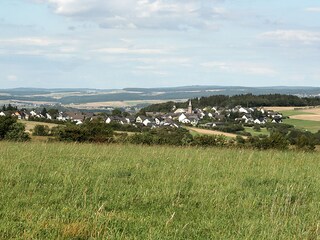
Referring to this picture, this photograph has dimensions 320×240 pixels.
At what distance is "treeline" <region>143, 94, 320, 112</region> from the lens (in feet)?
369

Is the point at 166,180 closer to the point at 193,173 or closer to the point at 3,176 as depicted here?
the point at 193,173

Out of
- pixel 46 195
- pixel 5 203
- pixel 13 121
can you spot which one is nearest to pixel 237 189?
pixel 46 195

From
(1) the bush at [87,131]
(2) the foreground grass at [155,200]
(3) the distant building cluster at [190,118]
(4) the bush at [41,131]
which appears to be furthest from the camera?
(3) the distant building cluster at [190,118]

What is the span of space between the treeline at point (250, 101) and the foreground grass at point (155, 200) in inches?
4107

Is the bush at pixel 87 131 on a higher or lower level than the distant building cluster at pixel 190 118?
higher

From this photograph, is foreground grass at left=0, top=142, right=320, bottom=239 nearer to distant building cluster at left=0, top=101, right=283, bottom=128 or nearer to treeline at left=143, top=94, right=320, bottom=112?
distant building cluster at left=0, top=101, right=283, bottom=128

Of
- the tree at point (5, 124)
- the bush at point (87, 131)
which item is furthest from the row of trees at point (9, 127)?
the bush at point (87, 131)

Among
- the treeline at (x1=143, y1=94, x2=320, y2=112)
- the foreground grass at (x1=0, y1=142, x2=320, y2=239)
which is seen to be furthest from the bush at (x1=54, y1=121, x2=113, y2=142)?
the treeline at (x1=143, y1=94, x2=320, y2=112)

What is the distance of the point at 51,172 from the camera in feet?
26.9

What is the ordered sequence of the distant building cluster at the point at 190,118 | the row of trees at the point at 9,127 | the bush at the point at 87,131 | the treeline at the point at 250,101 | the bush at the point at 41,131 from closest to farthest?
the bush at the point at 87,131
the row of trees at the point at 9,127
the bush at the point at 41,131
the distant building cluster at the point at 190,118
the treeline at the point at 250,101

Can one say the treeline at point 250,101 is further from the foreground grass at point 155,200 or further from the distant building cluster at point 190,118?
the foreground grass at point 155,200

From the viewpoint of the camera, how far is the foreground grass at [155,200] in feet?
16.0

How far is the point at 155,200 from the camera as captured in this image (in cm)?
641

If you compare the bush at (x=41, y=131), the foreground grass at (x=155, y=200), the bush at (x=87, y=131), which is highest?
the foreground grass at (x=155, y=200)
